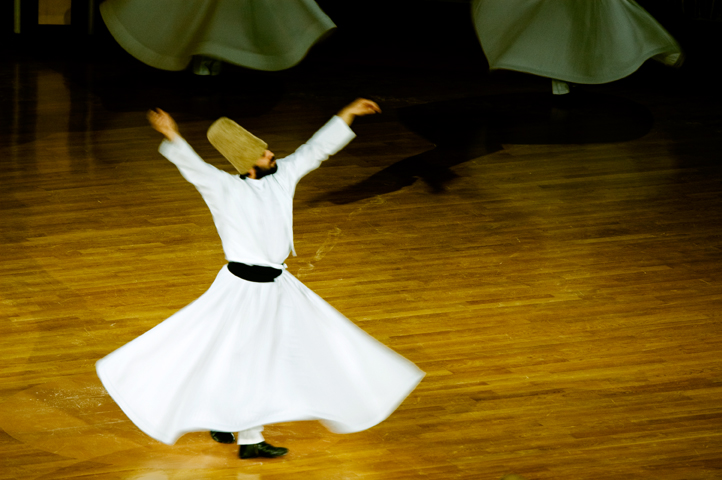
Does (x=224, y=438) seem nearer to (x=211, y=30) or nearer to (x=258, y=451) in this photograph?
(x=258, y=451)

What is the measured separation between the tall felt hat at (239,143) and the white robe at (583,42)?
4.81 m

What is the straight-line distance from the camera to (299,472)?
3.01 metres

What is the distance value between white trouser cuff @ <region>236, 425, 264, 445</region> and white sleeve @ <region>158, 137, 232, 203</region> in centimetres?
73

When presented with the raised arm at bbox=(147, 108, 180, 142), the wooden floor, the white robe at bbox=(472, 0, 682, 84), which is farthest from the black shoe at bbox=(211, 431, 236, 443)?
the white robe at bbox=(472, 0, 682, 84)

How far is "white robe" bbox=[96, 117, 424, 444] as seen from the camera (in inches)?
112

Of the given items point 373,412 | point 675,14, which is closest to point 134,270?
point 373,412

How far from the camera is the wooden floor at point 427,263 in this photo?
3.20 meters

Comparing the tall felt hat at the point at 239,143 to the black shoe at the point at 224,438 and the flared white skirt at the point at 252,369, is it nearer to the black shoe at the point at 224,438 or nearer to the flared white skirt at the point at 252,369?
the flared white skirt at the point at 252,369

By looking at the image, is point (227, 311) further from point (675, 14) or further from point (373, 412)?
point (675, 14)

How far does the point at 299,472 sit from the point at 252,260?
68 cm

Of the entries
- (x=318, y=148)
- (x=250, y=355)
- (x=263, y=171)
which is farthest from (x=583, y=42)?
(x=250, y=355)

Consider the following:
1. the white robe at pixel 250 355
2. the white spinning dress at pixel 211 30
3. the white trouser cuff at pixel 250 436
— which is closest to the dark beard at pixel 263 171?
the white robe at pixel 250 355

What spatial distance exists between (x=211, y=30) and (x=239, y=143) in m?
5.01

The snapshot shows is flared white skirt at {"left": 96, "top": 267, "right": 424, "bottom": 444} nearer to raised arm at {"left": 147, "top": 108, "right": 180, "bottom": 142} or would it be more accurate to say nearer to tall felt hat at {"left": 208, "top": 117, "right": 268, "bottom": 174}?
tall felt hat at {"left": 208, "top": 117, "right": 268, "bottom": 174}
